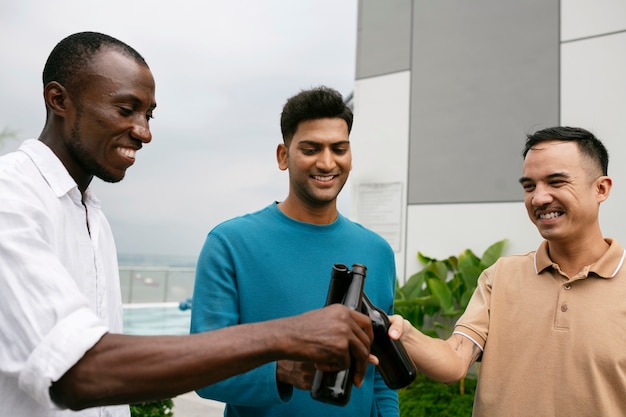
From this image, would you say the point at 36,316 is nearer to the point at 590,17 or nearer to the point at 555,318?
the point at 555,318

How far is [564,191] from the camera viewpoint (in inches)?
74.2

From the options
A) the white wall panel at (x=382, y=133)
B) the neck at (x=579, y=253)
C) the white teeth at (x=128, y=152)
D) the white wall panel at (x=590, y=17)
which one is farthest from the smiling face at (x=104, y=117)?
the white wall panel at (x=590, y=17)

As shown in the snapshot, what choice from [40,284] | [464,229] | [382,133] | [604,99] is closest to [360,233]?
[40,284]

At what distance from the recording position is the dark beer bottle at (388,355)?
4.96ft

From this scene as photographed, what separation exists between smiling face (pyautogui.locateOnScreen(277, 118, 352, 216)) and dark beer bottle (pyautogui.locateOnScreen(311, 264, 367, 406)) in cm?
67

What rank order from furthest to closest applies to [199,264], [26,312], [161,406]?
[161,406] < [199,264] < [26,312]

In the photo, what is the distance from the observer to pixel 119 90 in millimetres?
1443

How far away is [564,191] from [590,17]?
3774mm

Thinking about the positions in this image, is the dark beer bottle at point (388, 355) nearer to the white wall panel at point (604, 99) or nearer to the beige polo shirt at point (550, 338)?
the beige polo shirt at point (550, 338)

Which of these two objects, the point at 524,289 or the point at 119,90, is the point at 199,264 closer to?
the point at 119,90

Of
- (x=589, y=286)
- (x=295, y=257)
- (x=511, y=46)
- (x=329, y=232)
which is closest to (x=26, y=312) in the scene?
(x=295, y=257)

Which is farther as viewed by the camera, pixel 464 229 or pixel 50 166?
pixel 464 229

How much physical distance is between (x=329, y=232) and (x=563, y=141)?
0.88 m

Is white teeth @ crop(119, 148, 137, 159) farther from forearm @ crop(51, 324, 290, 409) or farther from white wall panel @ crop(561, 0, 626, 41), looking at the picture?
white wall panel @ crop(561, 0, 626, 41)
